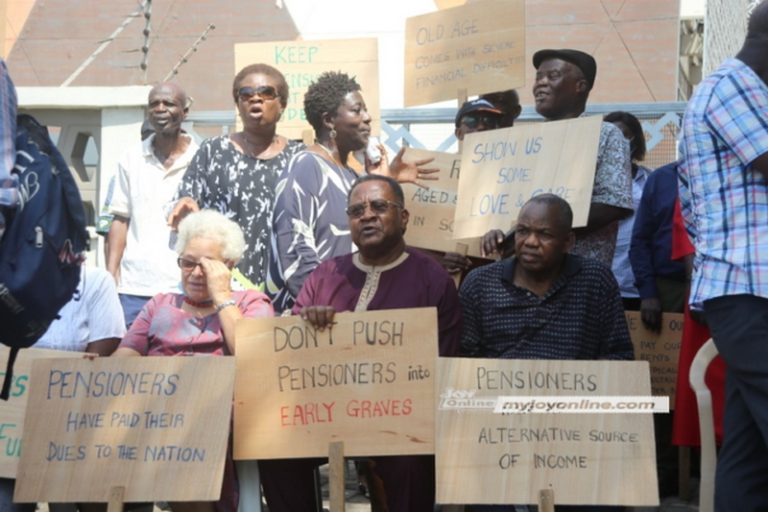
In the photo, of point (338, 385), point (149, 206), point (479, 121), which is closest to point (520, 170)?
point (479, 121)

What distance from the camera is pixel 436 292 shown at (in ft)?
19.7

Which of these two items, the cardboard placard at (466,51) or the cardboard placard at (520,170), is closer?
the cardboard placard at (520,170)

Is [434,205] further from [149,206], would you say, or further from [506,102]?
[149,206]

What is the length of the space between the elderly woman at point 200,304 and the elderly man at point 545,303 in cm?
90

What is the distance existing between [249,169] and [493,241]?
1.22 metres

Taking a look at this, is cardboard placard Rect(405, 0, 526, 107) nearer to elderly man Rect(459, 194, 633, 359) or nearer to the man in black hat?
the man in black hat

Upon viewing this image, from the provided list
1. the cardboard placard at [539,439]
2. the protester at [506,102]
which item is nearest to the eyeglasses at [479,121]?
the protester at [506,102]

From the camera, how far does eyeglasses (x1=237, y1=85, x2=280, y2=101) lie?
7.00 meters

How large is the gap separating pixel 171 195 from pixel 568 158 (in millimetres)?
2096

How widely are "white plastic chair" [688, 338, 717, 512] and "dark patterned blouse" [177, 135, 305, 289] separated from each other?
2.34 m

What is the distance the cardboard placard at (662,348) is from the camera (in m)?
6.96

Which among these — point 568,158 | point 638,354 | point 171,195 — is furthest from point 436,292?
point 171,195

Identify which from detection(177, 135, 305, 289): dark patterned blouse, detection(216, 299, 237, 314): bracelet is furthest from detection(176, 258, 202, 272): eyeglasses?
detection(177, 135, 305, 289): dark patterned blouse

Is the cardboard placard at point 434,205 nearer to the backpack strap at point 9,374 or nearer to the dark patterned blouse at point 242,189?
the dark patterned blouse at point 242,189
